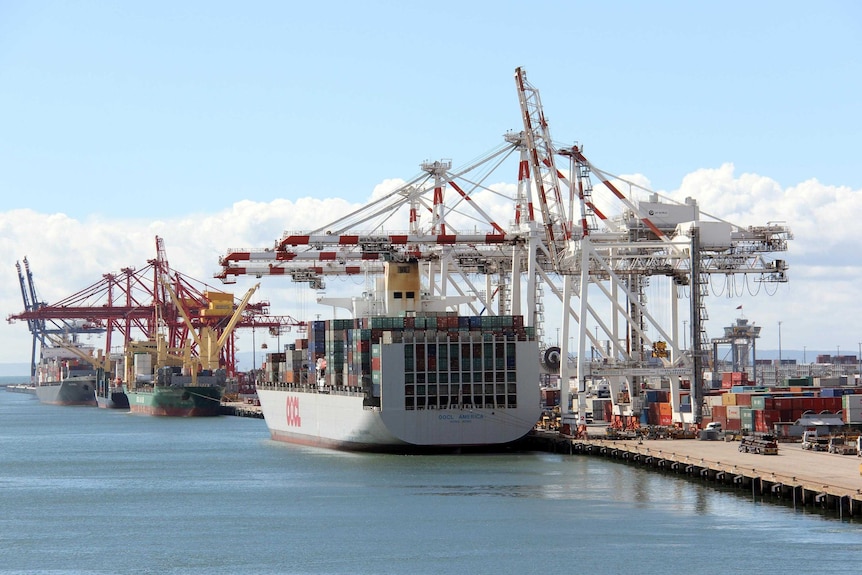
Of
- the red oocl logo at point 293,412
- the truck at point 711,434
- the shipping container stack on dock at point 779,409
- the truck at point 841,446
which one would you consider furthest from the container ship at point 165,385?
the truck at point 841,446

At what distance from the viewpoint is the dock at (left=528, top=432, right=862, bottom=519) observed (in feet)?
173

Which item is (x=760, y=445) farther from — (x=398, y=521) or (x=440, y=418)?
(x=398, y=521)

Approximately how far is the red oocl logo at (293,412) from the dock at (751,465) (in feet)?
65.7

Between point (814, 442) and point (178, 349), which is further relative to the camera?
point (178, 349)

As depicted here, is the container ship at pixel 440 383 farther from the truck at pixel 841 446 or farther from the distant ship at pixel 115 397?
the distant ship at pixel 115 397

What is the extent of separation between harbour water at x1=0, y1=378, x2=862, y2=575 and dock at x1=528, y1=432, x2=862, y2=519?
0.93 meters

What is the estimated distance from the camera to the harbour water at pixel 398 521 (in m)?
45.7

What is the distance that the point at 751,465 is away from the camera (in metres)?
61.5

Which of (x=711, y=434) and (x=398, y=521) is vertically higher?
(x=711, y=434)

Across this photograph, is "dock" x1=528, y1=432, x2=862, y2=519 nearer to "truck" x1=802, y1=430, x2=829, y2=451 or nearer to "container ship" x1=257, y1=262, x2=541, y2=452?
"truck" x1=802, y1=430, x2=829, y2=451

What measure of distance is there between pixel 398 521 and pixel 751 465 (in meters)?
17.1

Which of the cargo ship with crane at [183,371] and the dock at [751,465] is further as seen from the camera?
the cargo ship with crane at [183,371]

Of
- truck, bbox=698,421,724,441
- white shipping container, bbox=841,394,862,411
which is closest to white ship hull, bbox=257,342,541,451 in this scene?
truck, bbox=698,421,724,441

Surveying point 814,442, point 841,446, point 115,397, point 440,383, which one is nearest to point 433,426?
point 440,383
